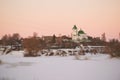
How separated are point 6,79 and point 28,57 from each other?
0.27m

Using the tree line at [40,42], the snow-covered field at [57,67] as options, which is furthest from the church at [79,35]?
the snow-covered field at [57,67]

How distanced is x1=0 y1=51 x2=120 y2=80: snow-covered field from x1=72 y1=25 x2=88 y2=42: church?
142 millimetres

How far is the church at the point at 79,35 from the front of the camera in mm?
2057

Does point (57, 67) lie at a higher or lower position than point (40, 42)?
lower

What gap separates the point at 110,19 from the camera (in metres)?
2.12

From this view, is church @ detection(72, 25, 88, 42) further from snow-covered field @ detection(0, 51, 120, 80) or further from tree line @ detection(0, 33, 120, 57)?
snow-covered field @ detection(0, 51, 120, 80)

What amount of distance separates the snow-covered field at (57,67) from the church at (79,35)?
0.47ft

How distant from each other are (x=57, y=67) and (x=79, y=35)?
1.06 feet

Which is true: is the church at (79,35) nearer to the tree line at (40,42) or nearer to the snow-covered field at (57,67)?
the tree line at (40,42)

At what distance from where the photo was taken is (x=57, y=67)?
205 cm

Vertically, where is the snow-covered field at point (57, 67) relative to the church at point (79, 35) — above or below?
below

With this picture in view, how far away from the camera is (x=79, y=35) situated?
81.0 inches

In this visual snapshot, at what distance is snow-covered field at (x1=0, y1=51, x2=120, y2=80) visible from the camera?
2.05 metres

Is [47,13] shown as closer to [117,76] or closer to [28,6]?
[28,6]
